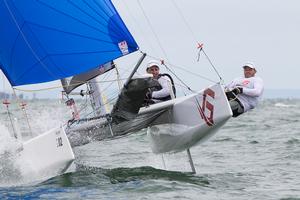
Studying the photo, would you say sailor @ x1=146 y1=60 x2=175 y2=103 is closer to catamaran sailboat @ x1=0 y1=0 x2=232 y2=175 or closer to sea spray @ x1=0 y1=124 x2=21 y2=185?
catamaran sailboat @ x1=0 y1=0 x2=232 y2=175

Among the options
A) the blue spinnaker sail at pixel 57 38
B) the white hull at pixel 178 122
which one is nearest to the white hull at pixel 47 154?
the white hull at pixel 178 122

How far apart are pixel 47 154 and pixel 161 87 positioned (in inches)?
58.1

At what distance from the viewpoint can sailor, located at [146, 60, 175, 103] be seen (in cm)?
710

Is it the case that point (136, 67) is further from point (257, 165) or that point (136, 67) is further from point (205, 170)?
point (257, 165)

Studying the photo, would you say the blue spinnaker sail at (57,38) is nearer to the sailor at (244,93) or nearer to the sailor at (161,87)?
the sailor at (161,87)

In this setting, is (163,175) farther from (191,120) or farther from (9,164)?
(9,164)

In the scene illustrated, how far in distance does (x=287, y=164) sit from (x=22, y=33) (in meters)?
3.30

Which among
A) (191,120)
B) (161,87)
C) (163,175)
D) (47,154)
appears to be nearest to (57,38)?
(161,87)

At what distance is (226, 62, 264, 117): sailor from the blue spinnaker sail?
3.57ft

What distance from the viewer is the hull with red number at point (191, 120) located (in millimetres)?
6520

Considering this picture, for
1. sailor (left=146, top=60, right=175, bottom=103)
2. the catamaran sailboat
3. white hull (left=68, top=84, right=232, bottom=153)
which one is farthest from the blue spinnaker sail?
white hull (left=68, top=84, right=232, bottom=153)

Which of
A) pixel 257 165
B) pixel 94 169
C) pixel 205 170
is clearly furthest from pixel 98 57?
pixel 257 165

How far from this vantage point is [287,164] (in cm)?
793

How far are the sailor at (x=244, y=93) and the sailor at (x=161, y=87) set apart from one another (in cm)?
59
